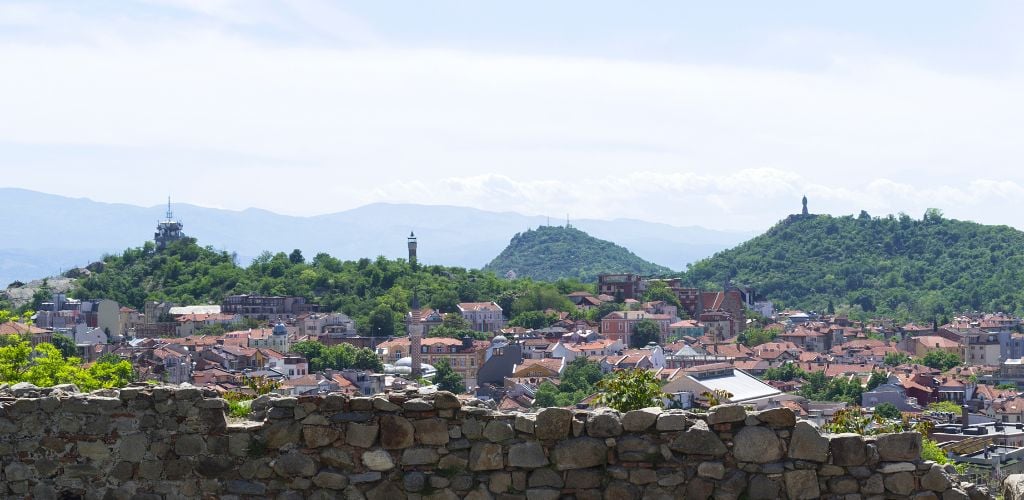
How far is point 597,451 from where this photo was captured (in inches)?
340

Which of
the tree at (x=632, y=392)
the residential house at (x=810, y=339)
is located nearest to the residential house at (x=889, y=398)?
the residential house at (x=810, y=339)

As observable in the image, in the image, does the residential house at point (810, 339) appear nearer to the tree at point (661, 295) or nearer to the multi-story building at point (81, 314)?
the tree at point (661, 295)

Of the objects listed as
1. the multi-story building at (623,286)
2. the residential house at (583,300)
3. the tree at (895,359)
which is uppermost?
the multi-story building at (623,286)

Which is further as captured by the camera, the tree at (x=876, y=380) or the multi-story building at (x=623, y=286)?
the multi-story building at (x=623, y=286)

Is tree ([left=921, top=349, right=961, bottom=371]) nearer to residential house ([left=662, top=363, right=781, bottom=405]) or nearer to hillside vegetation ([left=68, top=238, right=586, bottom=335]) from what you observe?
residential house ([left=662, top=363, right=781, bottom=405])

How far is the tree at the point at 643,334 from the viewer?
446 ft

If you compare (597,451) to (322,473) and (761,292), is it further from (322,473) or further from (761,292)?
(761,292)

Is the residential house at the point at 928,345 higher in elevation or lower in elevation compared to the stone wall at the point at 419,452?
lower

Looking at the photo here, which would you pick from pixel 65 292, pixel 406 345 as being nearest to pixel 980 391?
pixel 406 345

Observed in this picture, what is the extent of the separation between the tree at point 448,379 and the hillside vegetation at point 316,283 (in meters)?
33.8

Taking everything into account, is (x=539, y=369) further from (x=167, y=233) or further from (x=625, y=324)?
(x=167, y=233)

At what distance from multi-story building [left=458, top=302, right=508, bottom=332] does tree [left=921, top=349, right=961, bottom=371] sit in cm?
4003

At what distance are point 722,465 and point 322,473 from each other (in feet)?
7.49

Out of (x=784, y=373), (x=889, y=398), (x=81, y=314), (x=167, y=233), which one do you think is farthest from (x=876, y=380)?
(x=167, y=233)
